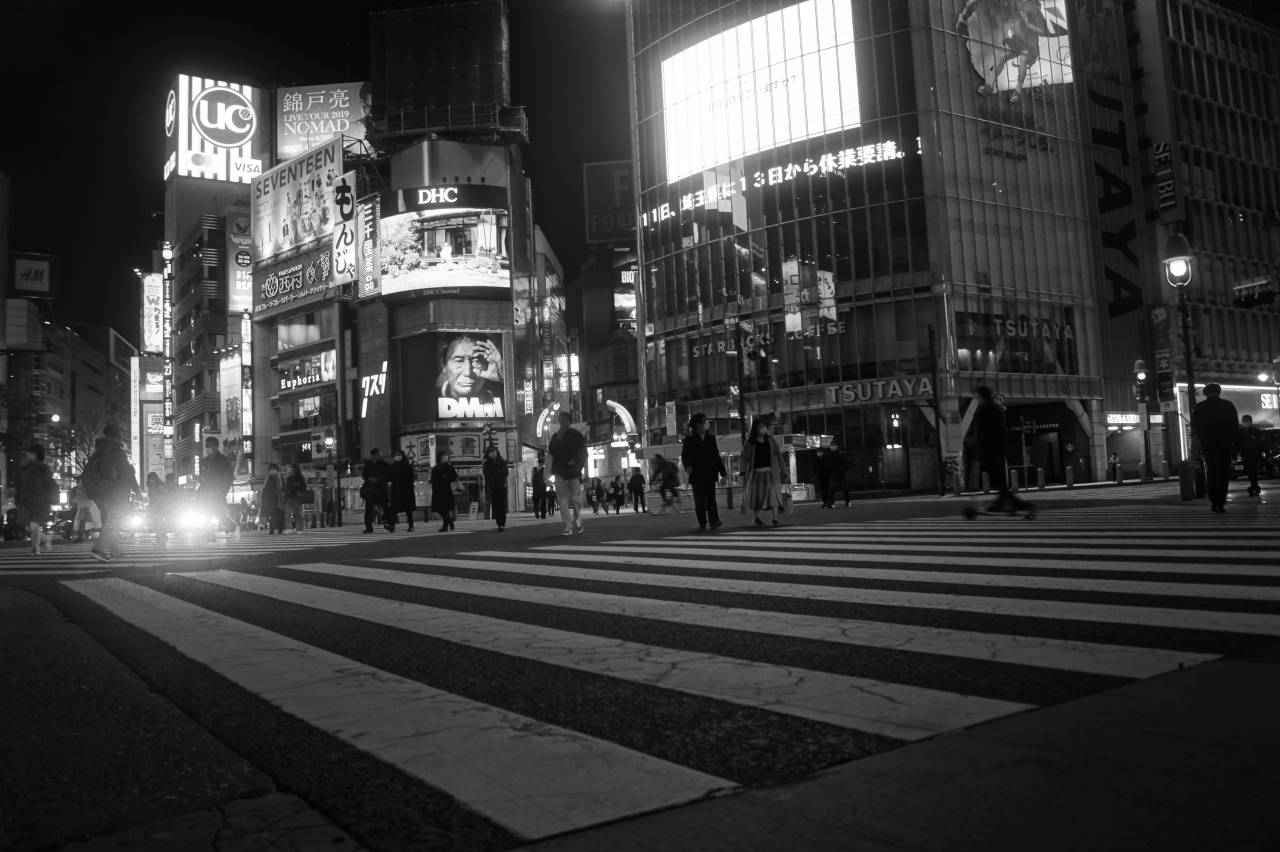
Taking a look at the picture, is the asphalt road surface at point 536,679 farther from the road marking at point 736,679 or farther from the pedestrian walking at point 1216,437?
the pedestrian walking at point 1216,437

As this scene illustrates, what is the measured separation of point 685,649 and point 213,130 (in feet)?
350

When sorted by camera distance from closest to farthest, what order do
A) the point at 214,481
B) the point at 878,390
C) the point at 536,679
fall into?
the point at 536,679
the point at 214,481
the point at 878,390

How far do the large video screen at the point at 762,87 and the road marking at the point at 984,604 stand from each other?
151 feet

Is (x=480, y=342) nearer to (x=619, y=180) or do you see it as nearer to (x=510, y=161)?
(x=510, y=161)

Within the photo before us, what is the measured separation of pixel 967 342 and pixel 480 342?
3090cm

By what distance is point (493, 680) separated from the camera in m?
3.56

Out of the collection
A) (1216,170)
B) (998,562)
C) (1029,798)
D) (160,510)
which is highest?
(1216,170)

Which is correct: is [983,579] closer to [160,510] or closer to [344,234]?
[160,510]

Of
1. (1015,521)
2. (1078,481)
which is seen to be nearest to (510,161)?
(1078,481)

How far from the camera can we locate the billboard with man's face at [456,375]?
62.6 metres

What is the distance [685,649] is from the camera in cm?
403

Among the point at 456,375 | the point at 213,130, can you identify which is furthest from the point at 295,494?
the point at 213,130

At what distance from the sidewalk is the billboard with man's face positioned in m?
61.2

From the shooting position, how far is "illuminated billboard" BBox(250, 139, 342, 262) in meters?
67.0
